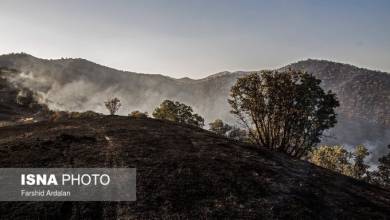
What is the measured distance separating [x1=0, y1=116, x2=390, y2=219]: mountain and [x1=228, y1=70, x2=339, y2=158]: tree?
12.6 m

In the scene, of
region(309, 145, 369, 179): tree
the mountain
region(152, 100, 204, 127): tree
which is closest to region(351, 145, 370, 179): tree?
region(309, 145, 369, 179): tree

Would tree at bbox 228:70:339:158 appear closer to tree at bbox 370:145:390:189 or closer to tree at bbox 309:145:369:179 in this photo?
tree at bbox 370:145:390:189

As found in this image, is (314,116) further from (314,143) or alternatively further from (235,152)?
(235,152)

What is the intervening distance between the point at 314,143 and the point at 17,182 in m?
36.4

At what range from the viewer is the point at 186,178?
21.4 metres

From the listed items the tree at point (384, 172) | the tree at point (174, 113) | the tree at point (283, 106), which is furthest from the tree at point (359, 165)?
the tree at point (283, 106)

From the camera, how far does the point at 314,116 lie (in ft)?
147

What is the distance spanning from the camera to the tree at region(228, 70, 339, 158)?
140ft

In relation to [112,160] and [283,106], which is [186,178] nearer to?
[112,160]

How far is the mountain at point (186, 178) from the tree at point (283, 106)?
12595mm

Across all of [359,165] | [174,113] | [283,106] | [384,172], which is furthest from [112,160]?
[359,165]

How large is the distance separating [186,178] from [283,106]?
23908 millimetres

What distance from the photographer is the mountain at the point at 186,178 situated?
17.5 m

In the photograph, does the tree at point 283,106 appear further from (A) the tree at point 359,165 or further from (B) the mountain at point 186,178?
(A) the tree at point 359,165
